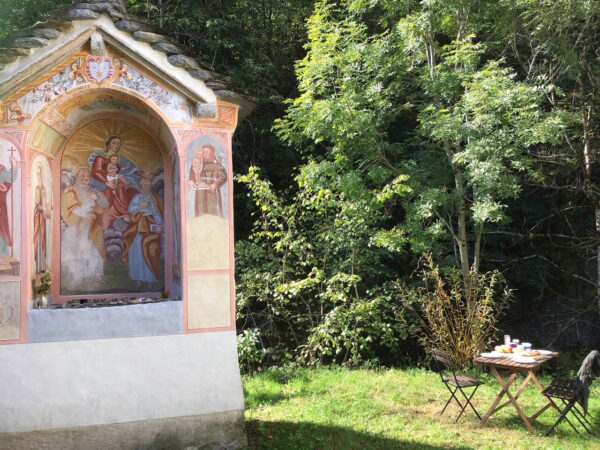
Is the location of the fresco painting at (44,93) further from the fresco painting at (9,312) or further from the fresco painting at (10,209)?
the fresco painting at (9,312)

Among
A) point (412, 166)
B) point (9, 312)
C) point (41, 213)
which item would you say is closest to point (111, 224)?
point (41, 213)

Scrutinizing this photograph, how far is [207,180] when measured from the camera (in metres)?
5.24

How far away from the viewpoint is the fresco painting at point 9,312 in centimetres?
466

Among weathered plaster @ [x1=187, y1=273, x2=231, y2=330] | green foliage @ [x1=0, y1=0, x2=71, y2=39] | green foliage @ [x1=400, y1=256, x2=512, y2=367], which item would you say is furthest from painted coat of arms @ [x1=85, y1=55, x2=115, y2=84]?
green foliage @ [x1=0, y1=0, x2=71, y2=39]

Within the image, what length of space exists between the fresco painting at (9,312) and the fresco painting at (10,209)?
5.4 inches

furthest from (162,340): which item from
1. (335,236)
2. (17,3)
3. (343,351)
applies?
(17,3)

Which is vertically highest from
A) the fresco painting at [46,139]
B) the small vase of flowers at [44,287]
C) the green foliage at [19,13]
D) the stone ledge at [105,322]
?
the green foliage at [19,13]

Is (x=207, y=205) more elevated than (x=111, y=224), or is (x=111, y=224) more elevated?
(x=207, y=205)

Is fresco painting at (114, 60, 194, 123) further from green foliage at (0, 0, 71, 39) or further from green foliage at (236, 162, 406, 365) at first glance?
green foliage at (0, 0, 71, 39)

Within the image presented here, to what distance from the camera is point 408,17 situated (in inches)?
330

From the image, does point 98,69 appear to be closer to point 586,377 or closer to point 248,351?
point 248,351

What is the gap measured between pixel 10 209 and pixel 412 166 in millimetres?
6456

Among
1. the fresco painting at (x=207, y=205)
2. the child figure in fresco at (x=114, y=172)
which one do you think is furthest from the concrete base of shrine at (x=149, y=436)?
the child figure in fresco at (x=114, y=172)

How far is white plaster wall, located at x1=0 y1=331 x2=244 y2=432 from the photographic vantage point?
4.66 metres
